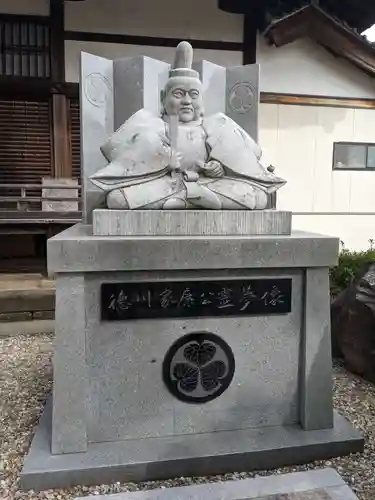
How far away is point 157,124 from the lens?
2525mm

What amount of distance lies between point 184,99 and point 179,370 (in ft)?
4.99

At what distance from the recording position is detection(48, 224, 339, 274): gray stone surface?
2.09m

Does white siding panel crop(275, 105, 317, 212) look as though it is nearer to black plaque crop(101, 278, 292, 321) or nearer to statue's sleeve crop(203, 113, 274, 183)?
statue's sleeve crop(203, 113, 274, 183)

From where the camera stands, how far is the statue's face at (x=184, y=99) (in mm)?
2514

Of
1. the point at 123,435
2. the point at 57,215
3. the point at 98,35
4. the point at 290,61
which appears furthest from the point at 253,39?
the point at 123,435

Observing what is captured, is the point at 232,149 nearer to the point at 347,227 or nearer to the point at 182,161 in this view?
the point at 182,161

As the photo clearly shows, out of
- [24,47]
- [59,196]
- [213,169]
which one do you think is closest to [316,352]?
[213,169]

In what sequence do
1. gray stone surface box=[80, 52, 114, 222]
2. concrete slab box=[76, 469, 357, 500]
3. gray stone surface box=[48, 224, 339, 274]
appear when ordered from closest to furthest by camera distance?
1. concrete slab box=[76, 469, 357, 500]
2. gray stone surface box=[48, 224, 339, 274]
3. gray stone surface box=[80, 52, 114, 222]

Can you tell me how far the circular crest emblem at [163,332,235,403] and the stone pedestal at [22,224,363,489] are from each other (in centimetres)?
1

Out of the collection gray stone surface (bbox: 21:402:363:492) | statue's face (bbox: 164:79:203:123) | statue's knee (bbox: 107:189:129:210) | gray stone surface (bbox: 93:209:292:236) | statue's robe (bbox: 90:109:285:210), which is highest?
statue's face (bbox: 164:79:203:123)

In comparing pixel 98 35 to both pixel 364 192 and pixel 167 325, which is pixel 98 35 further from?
pixel 167 325

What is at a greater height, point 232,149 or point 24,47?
point 24,47

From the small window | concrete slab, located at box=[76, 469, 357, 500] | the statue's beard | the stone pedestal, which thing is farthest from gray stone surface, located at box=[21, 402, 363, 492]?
the small window

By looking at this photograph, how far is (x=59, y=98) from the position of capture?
5.99 metres
